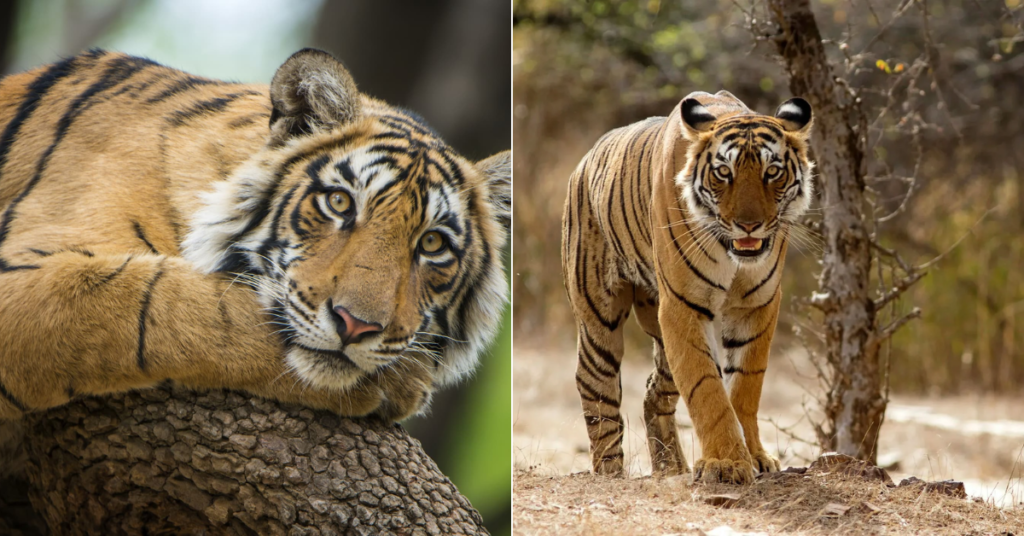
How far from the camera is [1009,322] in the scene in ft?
26.6

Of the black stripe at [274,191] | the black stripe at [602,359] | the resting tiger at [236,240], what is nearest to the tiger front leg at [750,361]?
the black stripe at [602,359]

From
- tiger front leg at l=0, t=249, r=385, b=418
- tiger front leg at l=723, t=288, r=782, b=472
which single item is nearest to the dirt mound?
tiger front leg at l=723, t=288, r=782, b=472

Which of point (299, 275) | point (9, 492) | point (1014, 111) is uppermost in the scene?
point (1014, 111)

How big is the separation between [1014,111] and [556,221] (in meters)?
4.50

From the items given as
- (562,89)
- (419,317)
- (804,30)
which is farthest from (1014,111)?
(419,317)

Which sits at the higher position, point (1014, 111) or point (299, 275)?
point (1014, 111)

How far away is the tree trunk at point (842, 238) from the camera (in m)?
4.20

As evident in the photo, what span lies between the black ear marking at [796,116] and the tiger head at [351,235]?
47.6 inches

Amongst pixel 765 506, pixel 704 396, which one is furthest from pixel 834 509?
pixel 704 396

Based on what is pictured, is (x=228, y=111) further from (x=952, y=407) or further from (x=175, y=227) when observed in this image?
(x=952, y=407)

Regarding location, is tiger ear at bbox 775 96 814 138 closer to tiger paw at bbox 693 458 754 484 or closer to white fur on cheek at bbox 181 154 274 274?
tiger paw at bbox 693 458 754 484

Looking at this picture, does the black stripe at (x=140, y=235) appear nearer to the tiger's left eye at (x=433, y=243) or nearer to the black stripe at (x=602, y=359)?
the tiger's left eye at (x=433, y=243)

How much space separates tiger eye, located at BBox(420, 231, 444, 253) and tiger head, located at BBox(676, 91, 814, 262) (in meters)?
1.01

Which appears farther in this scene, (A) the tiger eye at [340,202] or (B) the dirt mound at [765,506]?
(B) the dirt mound at [765,506]
